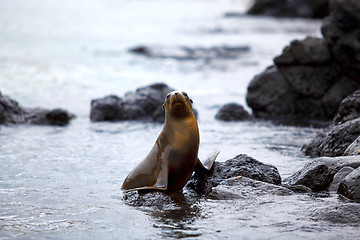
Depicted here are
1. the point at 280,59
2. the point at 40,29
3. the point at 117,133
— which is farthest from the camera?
the point at 40,29

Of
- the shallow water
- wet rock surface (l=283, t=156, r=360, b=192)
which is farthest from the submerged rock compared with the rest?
wet rock surface (l=283, t=156, r=360, b=192)

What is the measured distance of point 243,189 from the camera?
20.5ft

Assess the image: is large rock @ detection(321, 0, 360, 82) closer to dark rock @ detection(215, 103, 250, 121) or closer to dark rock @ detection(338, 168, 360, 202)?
dark rock @ detection(215, 103, 250, 121)

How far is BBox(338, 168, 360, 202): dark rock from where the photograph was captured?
5.81 m

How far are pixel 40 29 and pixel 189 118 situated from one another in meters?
37.9

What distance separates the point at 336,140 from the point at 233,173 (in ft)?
7.18

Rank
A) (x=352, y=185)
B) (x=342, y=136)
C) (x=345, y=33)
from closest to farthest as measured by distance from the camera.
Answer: (x=352, y=185)
(x=342, y=136)
(x=345, y=33)

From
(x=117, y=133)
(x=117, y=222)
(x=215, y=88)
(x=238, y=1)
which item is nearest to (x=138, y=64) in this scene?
(x=215, y=88)

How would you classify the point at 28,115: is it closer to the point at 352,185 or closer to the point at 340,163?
the point at 340,163

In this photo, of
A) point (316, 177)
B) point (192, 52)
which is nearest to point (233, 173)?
point (316, 177)

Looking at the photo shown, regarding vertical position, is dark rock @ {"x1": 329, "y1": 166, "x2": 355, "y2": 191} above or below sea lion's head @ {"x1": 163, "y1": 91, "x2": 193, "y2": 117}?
below

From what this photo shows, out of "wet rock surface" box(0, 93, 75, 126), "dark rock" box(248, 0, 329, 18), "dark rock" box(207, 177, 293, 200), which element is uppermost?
"dark rock" box(248, 0, 329, 18)

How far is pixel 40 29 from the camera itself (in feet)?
138

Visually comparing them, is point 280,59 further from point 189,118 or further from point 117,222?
point 117,222
